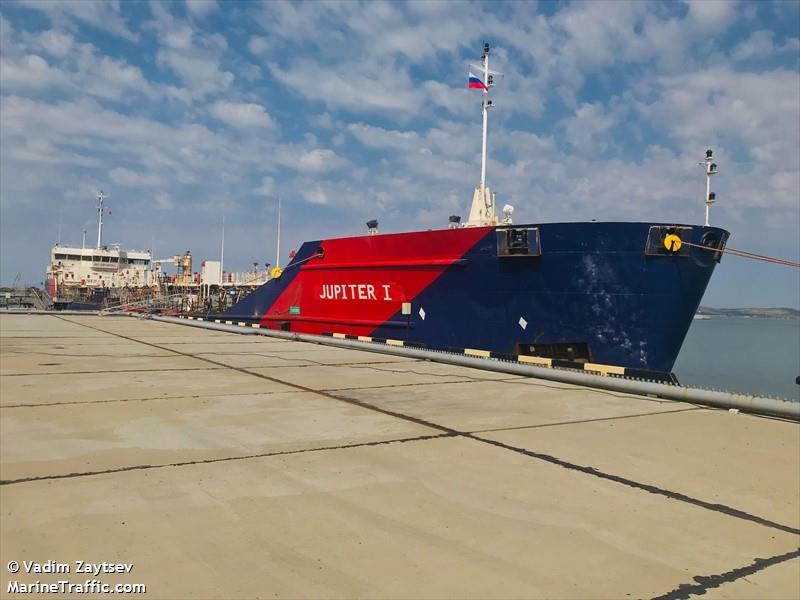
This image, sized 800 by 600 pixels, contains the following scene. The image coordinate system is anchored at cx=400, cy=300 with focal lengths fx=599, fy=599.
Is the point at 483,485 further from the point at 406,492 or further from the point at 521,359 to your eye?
the point at 521,359

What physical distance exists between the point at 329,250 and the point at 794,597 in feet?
48.8

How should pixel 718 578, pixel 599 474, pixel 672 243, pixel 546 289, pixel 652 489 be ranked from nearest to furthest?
1. pixel 718 578
2. pixel 652 489
3. pixel 599 474
4. pixel 672 243
5. pixel 546 289

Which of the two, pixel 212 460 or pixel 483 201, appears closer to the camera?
pixel 212 460

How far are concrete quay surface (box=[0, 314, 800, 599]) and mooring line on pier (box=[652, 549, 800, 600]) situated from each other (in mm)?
11

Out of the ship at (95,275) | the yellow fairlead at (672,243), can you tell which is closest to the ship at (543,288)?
the yellow fairlead at (672,243)

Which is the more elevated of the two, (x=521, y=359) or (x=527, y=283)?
(x=527, y=283)

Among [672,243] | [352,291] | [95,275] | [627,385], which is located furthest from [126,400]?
[95,275]

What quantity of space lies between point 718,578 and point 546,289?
964 centimetres

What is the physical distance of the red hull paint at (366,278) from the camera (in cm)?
1336

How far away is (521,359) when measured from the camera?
32.9 ft

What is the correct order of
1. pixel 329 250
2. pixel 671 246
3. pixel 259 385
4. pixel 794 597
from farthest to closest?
pixel 329 250 < pixel 671 246 < pixel 259 385 < pixel 794 597

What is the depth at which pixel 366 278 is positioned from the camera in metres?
15.2

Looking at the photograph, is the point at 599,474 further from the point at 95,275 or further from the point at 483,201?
the point at 95,275

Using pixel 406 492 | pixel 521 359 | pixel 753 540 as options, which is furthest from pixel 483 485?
pixel 521 359
